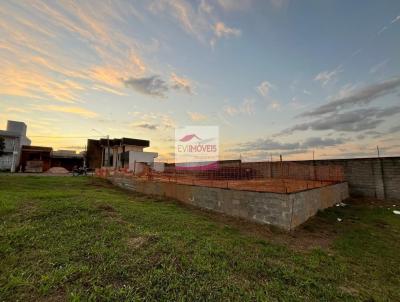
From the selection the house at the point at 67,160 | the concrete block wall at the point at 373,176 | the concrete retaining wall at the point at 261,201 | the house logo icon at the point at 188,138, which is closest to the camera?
the concrete retaining wall at the point at 261,201

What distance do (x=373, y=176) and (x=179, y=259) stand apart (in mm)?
14252

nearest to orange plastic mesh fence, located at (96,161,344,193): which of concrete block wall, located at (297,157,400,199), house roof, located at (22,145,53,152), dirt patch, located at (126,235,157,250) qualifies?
concrete block wall, located at (297,157,400,199)

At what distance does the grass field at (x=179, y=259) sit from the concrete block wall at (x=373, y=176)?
6766mm

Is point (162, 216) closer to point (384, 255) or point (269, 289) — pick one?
point (269, 289)

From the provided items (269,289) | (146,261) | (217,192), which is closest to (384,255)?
(269,289)

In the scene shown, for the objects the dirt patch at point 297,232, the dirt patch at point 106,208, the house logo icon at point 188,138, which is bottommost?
the dirt patch at point 297,232

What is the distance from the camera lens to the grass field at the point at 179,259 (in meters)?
2.92

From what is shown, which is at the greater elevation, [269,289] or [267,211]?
[267,211]

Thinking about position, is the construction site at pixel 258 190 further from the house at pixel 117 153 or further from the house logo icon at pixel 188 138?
the house at pixel 117 153

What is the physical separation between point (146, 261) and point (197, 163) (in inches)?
633

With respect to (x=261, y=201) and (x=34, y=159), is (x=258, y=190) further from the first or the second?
(x=34, y=159)

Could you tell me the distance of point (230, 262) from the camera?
3.89 metres

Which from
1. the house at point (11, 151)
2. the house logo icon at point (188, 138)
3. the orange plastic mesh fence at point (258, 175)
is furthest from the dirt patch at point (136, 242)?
the house at point (11, 151)

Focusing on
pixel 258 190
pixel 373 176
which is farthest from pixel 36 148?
pixel 373 176
